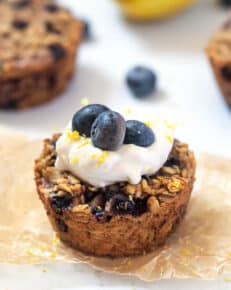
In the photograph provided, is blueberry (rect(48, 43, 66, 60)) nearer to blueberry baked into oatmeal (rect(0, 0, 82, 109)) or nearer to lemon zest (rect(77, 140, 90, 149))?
blueberry baked into oatmeal (rect(0, 0, 82, 109))

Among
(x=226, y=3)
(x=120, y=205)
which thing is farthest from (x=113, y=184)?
(x=226, y=3)

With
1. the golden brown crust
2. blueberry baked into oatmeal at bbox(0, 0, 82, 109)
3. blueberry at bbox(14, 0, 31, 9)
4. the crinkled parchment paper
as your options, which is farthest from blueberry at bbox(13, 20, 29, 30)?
the golden brown crust

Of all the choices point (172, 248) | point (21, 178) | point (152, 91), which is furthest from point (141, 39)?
point (172, 248)

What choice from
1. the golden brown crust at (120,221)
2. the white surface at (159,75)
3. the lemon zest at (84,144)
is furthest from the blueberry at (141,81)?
the lemon zest at (84,144)

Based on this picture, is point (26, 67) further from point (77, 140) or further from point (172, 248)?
point (172, 248)

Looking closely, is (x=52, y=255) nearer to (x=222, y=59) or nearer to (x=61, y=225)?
(x=61, y=225)
